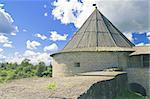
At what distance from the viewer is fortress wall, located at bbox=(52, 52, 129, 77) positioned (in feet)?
75.2

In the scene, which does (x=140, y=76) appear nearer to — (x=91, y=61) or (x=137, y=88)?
(x=137, y=88)

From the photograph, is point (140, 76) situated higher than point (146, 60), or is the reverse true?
point (146, 60)

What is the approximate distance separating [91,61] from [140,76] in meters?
4.19

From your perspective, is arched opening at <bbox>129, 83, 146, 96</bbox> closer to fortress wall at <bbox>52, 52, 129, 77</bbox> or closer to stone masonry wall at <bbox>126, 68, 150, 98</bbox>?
stone masonry wall at <bbox>126, 68, 150, 98</bbox>

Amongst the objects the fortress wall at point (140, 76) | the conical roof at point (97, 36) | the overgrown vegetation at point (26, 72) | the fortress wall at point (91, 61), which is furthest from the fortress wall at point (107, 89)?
the overgrown vegetation at point (26, 72)

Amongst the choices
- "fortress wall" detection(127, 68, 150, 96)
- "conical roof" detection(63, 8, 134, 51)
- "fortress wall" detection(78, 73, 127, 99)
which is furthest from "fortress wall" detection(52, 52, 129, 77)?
"fortress wall" detection(78, 73, 127, 99)

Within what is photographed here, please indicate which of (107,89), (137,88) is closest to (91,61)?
(137,88)

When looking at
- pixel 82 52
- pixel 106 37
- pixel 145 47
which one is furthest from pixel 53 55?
pixel 145 47

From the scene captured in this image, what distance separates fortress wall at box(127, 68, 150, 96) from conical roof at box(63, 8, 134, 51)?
279 centimetres

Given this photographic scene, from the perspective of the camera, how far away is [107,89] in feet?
50.3

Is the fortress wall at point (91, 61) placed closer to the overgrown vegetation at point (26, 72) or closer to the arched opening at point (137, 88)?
the arched opening at point (137, 88)

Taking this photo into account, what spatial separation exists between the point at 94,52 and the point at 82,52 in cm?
104

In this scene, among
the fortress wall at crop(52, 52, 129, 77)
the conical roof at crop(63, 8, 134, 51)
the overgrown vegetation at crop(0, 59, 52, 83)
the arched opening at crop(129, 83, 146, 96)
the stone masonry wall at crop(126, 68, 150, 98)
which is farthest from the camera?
the overgrown vegetation at crop(0, 59, 52, 83)

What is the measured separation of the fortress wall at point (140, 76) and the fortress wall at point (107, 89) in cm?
203
